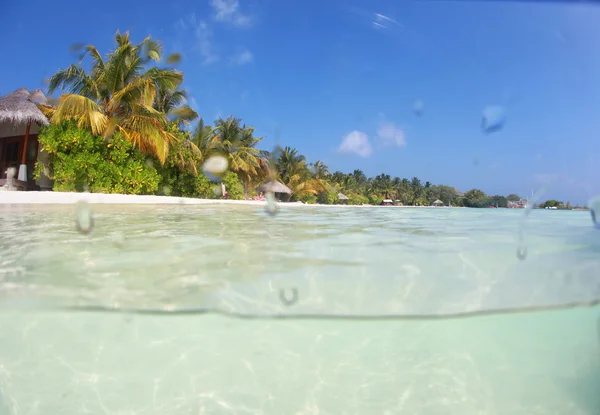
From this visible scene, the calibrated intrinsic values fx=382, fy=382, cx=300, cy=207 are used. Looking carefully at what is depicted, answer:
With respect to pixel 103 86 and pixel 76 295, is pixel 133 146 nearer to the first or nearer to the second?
Result: pixel 103 86

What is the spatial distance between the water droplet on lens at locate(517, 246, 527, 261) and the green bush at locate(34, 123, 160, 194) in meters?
12.6

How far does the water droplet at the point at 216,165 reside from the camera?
22.3m

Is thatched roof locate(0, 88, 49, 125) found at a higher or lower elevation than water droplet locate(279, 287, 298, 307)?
higher

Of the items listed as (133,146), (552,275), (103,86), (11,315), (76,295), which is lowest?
(11,315)

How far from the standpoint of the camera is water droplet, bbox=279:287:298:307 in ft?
8.88

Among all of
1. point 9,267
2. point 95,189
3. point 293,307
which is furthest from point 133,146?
point 293,307

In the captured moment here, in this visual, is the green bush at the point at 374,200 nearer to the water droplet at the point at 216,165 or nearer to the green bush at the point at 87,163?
the water droplet at the point at 216,165

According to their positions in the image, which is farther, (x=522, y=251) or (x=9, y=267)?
(x=522, y=251)

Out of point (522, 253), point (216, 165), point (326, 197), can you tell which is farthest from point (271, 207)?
point (326, 197)

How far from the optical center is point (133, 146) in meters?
13.8

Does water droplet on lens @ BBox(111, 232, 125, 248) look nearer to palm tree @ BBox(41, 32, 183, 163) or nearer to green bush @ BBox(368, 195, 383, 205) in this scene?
palm tree @ BBox(41, 32, 183, 163)

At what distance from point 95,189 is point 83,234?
9.80 metres

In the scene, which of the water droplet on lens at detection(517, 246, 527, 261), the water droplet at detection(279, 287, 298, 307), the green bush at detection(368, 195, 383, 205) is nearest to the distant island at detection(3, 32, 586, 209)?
the water droplet on lens at detection(517, 246, 527, 261)

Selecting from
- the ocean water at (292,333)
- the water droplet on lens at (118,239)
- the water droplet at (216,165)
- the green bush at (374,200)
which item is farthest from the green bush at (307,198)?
the ocean water at (292,333)
